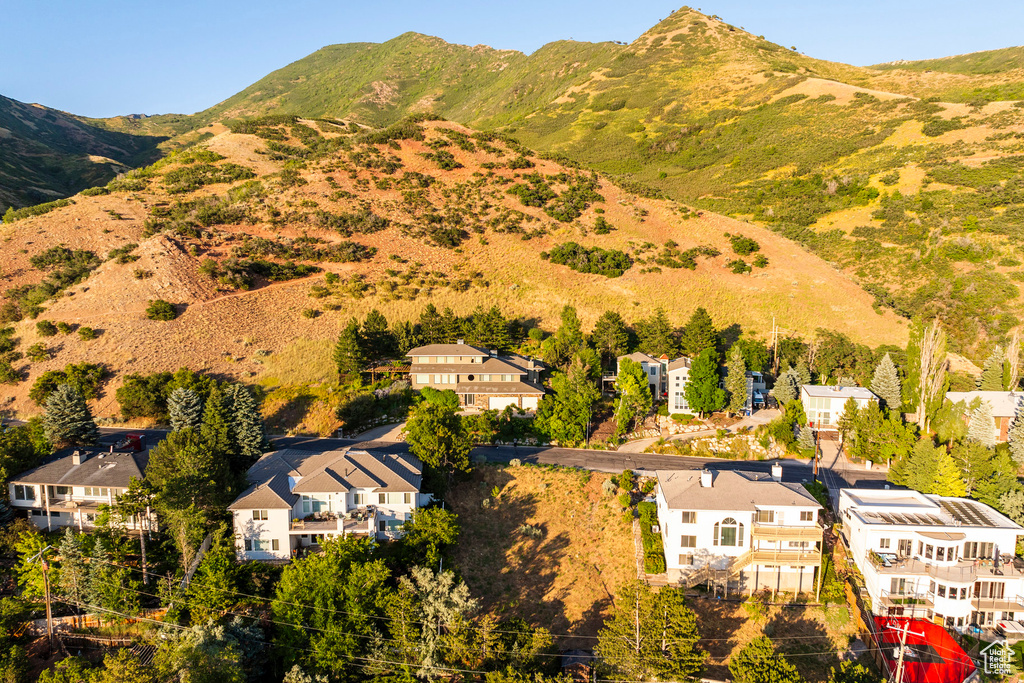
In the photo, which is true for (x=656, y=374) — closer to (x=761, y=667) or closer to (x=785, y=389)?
(x=785, y=389)

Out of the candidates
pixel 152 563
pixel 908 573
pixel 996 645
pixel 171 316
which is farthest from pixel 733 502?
pixel 171 316

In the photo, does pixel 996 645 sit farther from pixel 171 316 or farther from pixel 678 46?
pixel 678 46

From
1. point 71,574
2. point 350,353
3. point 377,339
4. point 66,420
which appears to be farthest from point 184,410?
point 377,339

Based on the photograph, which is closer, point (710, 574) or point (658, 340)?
point (710, 574)

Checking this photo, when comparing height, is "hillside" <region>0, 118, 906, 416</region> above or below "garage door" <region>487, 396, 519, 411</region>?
above

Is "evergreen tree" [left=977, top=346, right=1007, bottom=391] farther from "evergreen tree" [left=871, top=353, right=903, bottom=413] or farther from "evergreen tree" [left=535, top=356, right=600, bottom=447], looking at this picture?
"evergreen tree" [left=535, top=356, right=600, bottom=447]

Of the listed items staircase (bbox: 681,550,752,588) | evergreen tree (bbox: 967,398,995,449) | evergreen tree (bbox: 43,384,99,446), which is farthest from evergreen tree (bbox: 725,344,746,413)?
evergreen tree (bbox: 43,384,99,446)
